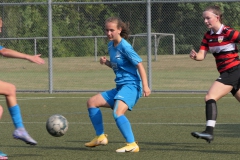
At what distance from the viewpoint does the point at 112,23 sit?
8.82m

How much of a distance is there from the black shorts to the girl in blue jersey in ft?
3.22

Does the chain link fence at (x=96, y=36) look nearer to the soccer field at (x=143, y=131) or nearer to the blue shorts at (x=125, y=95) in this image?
the soccer field at (x=143, y=131)

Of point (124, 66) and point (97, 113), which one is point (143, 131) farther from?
point (124, 66)

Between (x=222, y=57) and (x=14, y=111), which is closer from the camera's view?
(x=14, y=111)

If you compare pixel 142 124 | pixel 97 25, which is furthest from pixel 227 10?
pixel 142 124

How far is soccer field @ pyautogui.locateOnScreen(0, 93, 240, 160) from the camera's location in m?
8.45

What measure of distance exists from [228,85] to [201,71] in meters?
22.3

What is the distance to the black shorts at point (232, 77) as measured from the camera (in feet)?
29.0

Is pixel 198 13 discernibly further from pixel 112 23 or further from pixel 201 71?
pixel 112 23

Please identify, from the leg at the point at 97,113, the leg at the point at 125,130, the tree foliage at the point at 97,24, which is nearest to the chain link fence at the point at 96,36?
the tree foliage at the point at 97,24

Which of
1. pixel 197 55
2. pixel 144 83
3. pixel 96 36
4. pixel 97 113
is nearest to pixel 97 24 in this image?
pixel 96 36

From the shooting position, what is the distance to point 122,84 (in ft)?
28.8

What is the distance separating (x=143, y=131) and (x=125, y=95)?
2278 millimetres

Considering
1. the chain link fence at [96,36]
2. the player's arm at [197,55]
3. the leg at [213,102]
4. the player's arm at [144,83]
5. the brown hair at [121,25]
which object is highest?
the brown hair at [121,25]
